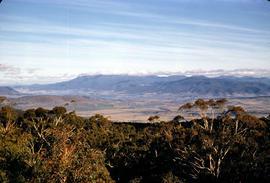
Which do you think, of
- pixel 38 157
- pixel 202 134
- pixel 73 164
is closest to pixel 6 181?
pixel 38 157

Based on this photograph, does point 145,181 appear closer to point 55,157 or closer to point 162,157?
point 162,157

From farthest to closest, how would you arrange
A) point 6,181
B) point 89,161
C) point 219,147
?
point 219,147 < point 89,161 < point 6,181

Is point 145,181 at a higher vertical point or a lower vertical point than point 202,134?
lower

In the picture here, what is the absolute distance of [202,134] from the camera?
25844 millimetres

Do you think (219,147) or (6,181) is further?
(219,147)

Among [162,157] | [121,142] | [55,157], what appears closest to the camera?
[55,157]

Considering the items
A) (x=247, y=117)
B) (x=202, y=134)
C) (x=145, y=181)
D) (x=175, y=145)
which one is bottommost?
(x=145, y=181)

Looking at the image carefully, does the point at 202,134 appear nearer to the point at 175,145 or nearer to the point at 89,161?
the point at 175,145

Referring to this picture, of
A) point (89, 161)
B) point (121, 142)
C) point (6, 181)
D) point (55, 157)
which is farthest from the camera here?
point (121, 142)

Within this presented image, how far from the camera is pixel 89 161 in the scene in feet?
49.1

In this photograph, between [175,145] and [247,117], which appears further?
[175,145]

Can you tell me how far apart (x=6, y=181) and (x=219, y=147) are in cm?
1847

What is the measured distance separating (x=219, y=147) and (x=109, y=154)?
50.7 feet

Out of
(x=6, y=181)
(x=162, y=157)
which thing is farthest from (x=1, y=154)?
(x=162, y=157)
